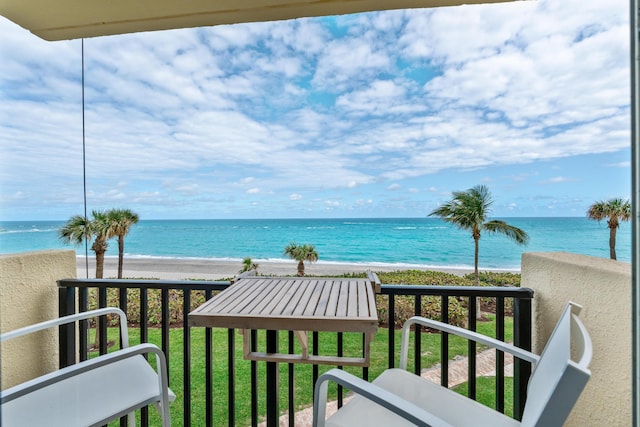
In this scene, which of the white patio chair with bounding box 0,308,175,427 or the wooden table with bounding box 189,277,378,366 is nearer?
the white patio chair with bounding box 0,308,175,427

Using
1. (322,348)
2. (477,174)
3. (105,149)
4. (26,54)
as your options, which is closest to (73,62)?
(26,54)

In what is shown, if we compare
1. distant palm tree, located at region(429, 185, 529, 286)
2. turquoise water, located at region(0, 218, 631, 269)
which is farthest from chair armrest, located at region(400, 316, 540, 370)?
turquoise water, located at region(0, 218, 631, 269)

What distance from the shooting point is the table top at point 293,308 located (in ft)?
4.13

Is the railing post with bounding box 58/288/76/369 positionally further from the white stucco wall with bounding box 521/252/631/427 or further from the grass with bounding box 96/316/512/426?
the white stucco wall with bounding box 521/252/631/427

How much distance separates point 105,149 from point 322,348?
20440 millimetres

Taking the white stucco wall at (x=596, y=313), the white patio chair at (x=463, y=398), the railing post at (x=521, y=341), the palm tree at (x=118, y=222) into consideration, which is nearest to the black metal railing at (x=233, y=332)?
the railing post at (x=521, y=341)

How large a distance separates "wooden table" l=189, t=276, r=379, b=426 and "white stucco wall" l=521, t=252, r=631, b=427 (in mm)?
718

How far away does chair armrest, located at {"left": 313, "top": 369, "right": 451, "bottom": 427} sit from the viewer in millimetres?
877

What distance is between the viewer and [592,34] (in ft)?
3.67

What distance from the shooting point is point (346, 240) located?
25.4 m

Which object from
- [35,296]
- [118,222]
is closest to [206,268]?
[118,222]

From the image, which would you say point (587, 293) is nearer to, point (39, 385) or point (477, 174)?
point (39, 385)

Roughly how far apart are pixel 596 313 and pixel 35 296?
2.68 metres

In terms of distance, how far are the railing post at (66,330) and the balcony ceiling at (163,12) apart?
4.92 ft
